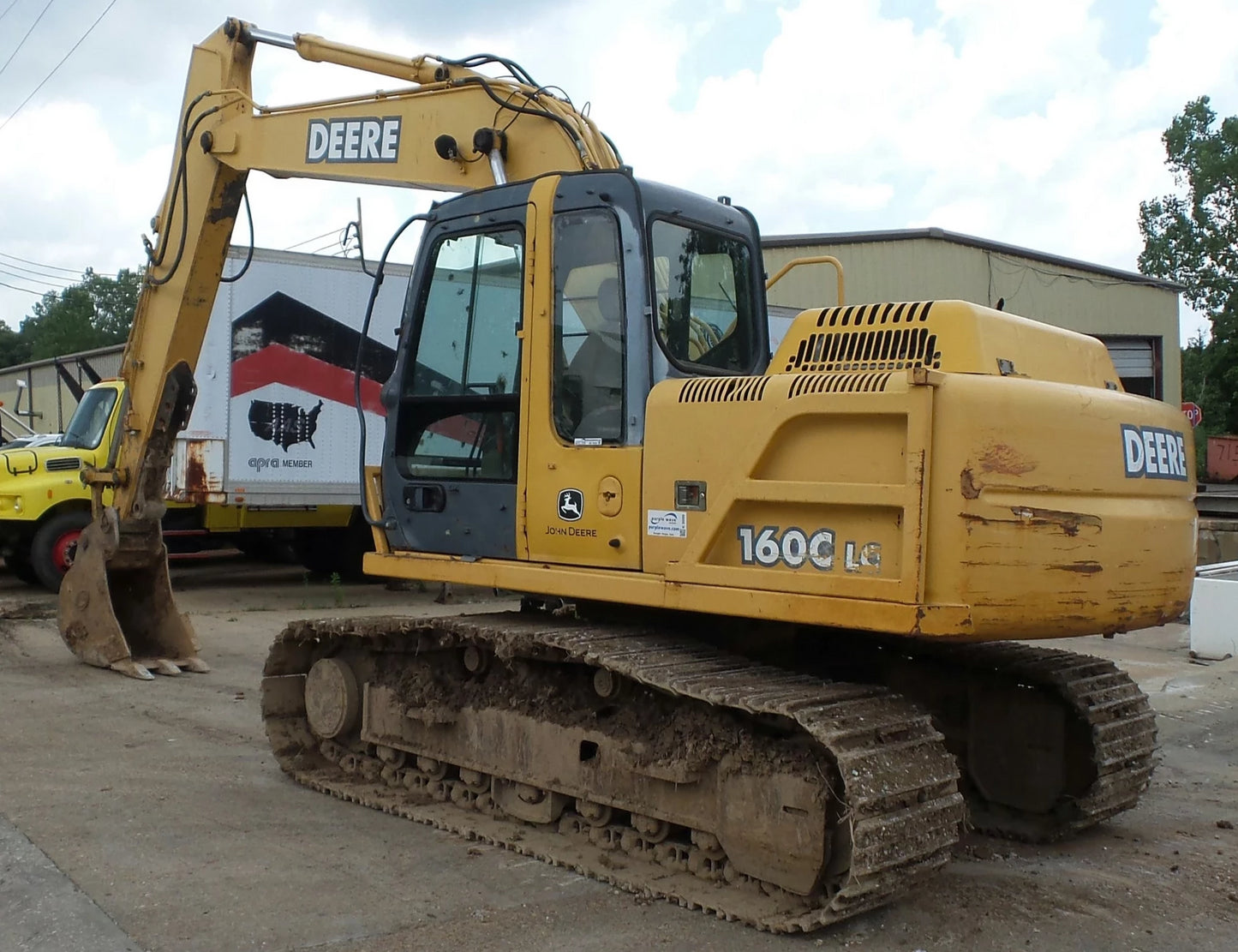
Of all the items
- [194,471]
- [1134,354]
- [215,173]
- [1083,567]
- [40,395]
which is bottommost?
[1083,567]

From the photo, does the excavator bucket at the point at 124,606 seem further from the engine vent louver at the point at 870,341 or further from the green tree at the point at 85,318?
→ the green tree at the point at 85,318

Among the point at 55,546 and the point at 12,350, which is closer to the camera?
the point at 55,546

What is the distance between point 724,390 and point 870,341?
610mm

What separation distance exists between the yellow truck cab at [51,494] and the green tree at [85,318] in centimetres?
6887

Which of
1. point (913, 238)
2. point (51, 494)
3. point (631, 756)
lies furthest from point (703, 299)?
point (913, 238)

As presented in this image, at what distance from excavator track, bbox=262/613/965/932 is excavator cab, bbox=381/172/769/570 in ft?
1.69

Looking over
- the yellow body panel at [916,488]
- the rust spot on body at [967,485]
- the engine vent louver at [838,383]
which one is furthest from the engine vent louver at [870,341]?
the rust spot on body at [967,485]

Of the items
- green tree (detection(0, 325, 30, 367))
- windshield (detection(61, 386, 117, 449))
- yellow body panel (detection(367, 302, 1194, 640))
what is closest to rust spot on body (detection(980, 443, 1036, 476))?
yellow body panel (detection(367, 302, 1194, 640))

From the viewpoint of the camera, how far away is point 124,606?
→ 31.0 feet

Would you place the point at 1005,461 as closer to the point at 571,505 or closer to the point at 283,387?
the point at 571,505

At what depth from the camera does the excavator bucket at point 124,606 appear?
8.87 metres

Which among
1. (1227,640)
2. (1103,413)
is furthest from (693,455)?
(1227,640)

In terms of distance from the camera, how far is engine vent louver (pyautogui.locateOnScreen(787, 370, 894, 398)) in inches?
169

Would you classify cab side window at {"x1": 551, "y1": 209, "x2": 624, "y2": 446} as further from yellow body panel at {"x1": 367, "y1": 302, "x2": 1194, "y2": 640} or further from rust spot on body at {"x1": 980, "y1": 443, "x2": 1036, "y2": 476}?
rust spot on body at {"x1": 980, "y1": 443, "x2": 1036, "y2": 476}
